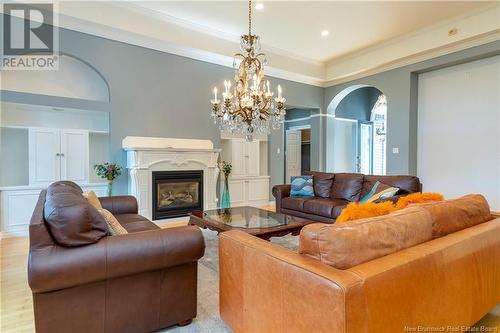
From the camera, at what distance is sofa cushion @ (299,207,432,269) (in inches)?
45.7

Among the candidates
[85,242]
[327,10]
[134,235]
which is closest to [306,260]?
[134,235]

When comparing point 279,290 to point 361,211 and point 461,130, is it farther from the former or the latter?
point 461,130

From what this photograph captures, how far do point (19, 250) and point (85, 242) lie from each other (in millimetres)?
2782

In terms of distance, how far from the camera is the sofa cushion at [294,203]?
441 centimetres

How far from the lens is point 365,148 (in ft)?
26.7

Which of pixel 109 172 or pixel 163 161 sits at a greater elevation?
pixel 163 161

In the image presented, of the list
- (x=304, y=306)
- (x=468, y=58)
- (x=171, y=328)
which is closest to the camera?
(x=304, y=306)

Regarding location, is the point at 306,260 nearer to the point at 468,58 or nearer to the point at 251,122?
the point at 251,122

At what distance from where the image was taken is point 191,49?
501cm

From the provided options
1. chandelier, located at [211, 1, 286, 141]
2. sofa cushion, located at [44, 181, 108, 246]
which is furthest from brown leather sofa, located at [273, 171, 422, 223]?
sofa cushion, located at [44, 181, 108, 246]

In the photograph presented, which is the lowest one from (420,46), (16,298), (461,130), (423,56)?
(16,298)

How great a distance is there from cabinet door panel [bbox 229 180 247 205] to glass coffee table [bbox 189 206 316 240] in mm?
2323

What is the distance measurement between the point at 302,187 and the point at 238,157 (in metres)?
1.96

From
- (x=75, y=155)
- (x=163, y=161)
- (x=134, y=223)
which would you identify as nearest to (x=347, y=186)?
(x=163, y=161)
